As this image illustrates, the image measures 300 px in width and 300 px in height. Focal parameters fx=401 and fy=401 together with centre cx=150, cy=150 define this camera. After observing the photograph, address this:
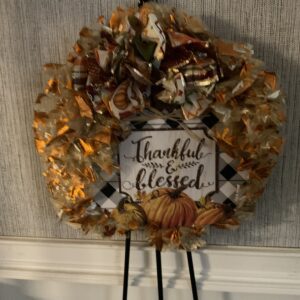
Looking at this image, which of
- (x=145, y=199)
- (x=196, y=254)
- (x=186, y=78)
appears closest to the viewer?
(x=186, y=78)

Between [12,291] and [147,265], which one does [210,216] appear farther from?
[12,291]

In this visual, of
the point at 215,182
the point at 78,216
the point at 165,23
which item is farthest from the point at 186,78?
the point at 78,216

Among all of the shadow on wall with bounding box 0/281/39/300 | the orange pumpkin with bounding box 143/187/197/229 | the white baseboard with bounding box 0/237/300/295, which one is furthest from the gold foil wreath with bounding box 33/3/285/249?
the shadow on wall with bounding box 0/281/39/300

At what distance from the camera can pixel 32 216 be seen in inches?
33.1

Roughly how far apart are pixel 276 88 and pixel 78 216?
41 centimetres

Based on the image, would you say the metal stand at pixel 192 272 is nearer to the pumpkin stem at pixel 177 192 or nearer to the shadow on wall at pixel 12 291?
the pumpkin stem at pixel 177 192

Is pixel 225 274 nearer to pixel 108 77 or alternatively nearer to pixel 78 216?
pixel 78 216

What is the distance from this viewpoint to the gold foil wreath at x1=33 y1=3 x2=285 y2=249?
0.62 meters

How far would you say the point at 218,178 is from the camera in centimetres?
70

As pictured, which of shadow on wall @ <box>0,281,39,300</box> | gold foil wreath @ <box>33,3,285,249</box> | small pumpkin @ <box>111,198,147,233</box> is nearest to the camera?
gold foil wreath @ <box>33,3,285,249</box>

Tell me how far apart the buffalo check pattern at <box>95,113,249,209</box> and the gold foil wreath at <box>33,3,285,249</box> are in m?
0.01

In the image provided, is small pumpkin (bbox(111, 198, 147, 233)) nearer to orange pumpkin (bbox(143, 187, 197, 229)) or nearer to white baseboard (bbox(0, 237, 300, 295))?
orange pumpkin (bbox(143, 187, 197, 229))

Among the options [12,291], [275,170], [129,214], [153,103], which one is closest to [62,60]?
[153,103]

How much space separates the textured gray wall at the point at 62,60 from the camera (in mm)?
676
